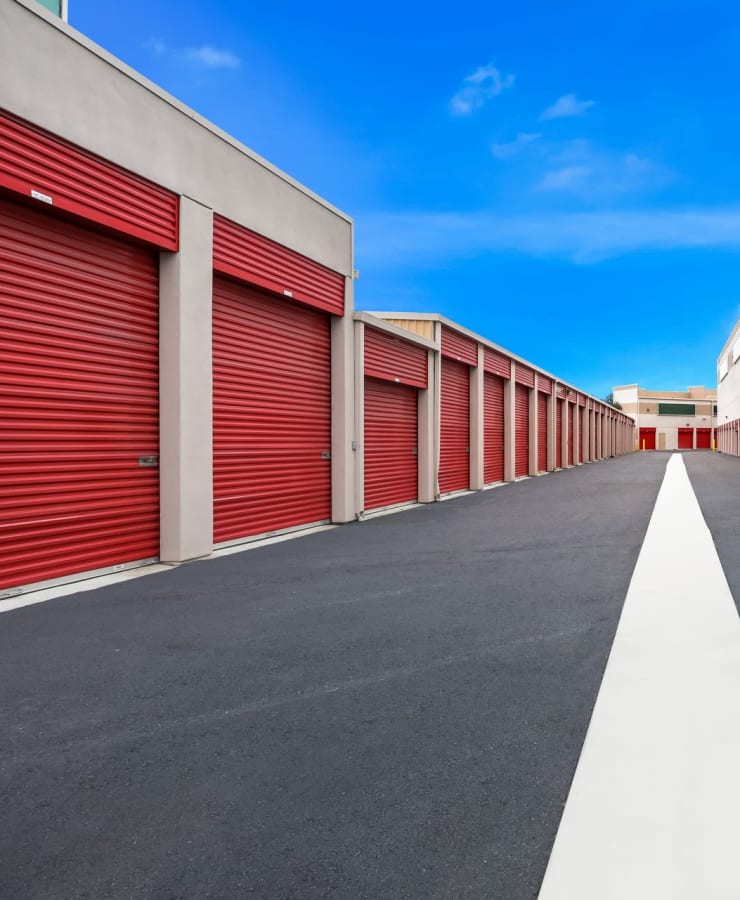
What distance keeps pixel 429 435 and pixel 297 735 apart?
12277 mm

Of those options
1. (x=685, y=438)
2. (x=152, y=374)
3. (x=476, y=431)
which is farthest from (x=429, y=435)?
(x=685, y=438)

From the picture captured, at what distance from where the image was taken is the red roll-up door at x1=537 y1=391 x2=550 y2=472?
27.5m

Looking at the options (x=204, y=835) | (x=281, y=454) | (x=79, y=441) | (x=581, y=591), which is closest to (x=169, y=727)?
(x=204, y=835)

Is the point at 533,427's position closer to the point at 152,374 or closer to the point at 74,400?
the point at 152,374

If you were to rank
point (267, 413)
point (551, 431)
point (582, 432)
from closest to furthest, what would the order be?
point (267, 413) → point (551, 431) → point (582, 432)

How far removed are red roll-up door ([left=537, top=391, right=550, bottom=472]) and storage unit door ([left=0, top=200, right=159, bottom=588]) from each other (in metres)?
22.0

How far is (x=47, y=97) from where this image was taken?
606 cm

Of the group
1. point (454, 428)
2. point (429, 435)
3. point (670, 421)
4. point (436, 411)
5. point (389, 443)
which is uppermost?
point (670, 421)

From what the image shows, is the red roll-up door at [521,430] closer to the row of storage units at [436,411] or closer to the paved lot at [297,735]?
the row of storage units at [436,411]

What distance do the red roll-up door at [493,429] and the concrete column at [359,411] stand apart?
29.3ft

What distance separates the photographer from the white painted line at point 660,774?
1.97m

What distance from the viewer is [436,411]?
15320 millimetres

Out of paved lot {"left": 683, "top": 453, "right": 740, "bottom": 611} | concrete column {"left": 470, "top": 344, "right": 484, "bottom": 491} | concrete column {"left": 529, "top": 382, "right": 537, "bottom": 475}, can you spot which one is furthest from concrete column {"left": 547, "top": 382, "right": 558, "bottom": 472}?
concrete column {"left": 470, "top": 344, "right": 484, "bottom": 491}

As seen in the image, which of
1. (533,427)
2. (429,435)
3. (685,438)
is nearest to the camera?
(429,435)
